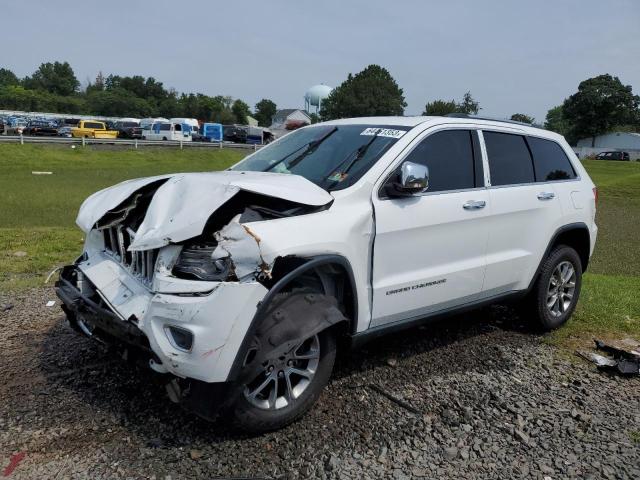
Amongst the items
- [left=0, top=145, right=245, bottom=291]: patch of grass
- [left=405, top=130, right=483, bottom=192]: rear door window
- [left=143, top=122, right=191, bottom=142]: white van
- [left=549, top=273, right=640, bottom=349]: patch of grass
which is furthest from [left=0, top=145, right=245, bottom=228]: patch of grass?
[left=143, top=122, right=191, bottom=142]: white van

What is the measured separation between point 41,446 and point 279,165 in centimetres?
243

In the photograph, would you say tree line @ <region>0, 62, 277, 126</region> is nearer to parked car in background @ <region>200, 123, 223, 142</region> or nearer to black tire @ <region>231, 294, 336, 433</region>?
parked car in background @ <region>200, 123, 223, 142</region>

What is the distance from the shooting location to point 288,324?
3117mm

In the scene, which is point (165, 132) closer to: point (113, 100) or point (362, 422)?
point (362, 422)

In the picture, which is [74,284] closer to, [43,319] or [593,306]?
[43,319]

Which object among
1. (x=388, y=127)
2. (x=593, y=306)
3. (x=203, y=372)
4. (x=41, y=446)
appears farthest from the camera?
(x=593, y=306)

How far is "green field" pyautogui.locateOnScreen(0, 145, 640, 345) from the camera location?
19.1ft

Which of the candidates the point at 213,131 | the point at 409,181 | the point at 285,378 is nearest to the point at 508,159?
the point at 409,181

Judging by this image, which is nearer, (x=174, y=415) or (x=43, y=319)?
(x=174, y=415)

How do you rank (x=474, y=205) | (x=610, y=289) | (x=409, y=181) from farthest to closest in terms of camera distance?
1. (x=610, y=289)
2. (x=474, y=205)
3. (x=409, y=181)

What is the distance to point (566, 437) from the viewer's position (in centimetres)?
342

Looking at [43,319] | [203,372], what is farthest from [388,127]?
[43,319]

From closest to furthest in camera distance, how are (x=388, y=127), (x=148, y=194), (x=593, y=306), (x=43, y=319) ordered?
(x=148, y=194) → (x=388, y=127) → (x=43, y=319) → (x=593, y=306)

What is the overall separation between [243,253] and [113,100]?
112 m
